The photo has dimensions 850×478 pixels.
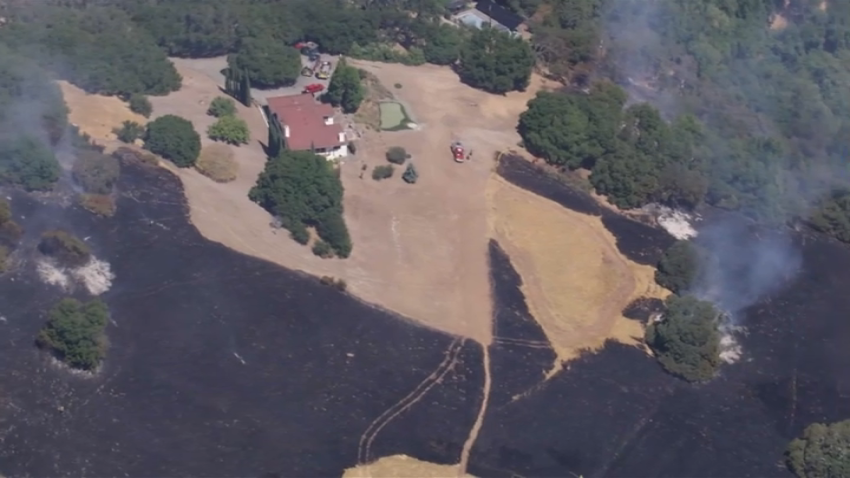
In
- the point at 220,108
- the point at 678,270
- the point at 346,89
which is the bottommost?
the point at 220,108

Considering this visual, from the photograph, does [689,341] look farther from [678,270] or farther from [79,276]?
[79,276]

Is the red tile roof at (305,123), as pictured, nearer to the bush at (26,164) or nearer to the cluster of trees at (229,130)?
the cluster of trees at (229,130)

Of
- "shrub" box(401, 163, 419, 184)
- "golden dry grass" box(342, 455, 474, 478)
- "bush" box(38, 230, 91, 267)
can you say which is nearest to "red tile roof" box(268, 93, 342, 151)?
"shrub" box(401, 163, 419, 184)

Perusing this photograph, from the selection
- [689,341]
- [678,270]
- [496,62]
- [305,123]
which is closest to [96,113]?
[305,123]

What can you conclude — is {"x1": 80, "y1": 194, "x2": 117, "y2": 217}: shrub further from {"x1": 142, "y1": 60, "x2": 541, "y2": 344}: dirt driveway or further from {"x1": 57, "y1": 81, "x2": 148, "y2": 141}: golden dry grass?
{"x1": 57, "y1": 81, "x2": 148, "y2": 141}: golden dry grass

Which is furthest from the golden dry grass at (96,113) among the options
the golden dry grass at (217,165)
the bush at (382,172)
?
the bush at (382,172)

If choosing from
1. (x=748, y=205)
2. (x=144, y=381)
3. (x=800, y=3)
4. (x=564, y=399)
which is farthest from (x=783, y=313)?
(x=800, y=3)

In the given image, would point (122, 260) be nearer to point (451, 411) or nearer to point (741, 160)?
point (451, 411)
